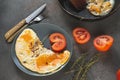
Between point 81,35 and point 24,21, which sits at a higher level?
point 24,21

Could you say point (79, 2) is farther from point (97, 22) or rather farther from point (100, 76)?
point (100, 76)

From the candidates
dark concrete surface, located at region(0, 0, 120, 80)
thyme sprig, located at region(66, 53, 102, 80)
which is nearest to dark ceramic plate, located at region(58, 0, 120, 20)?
dark concrete surface, located at region(0, 0, 120, 80)

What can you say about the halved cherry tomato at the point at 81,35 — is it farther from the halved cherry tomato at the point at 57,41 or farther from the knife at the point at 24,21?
the knife at the point at 24,21

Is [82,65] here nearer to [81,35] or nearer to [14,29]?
[81,35]

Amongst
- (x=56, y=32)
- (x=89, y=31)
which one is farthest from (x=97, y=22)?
(x=56, y=32)

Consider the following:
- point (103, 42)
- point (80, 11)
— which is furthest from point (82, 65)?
point (80, 11)
